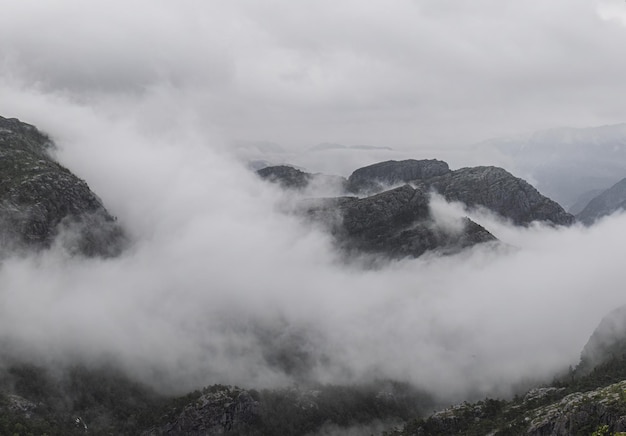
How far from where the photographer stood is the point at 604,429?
124562 mm
